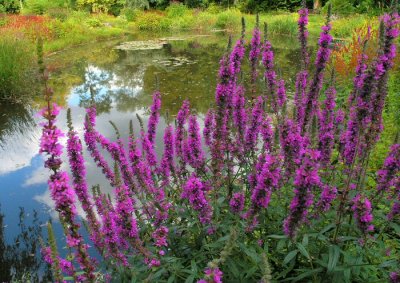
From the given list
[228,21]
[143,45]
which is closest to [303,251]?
[143,45]

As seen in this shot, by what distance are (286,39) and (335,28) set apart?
3.17 meters

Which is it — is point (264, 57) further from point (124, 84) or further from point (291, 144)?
point (124, 84)

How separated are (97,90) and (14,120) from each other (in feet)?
12.0

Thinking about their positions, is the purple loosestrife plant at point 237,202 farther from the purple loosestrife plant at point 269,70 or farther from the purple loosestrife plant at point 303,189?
the purple loosestrife plant at point 269,70

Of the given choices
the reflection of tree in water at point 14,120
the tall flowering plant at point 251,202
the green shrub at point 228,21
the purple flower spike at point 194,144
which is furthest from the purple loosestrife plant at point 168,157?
the green shrub at point 228,21

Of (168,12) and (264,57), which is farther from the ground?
(168,12)

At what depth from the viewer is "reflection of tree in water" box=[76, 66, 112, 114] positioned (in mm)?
11711

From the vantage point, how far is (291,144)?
9.73 feet

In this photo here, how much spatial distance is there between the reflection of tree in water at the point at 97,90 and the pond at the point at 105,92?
1.3 inches

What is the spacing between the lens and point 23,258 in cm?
517

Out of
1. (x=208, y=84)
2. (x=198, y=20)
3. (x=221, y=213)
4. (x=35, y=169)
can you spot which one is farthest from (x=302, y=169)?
(x=198, y=20)

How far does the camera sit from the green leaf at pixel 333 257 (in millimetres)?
2349

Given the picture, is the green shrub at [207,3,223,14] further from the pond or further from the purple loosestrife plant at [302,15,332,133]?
the purple loosestrife plant at [302,15,332,133]

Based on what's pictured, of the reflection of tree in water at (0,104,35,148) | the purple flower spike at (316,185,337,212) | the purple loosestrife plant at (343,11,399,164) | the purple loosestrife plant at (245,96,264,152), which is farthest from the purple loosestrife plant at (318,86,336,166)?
the reflection of tree in water at (0,104,35,148)
